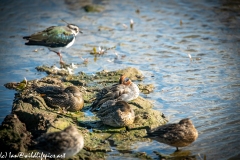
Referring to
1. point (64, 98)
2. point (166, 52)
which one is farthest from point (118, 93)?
point (166, 52)

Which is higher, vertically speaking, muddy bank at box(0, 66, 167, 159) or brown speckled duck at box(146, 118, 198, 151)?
brown speckled duck at box(146, 118, 198, 151)

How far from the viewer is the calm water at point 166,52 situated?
9.27 meters

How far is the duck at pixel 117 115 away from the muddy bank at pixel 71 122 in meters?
0.12

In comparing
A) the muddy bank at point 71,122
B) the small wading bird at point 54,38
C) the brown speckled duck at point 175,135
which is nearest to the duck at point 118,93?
the muddy bank at point 71,122

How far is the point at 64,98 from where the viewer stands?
9.36m

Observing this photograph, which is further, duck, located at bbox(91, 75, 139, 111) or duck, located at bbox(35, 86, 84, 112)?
duck, located at bbox(91, 75, 139, 111)

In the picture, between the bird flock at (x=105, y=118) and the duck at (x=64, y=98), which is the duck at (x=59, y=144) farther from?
the duck at (x=64, y=98)

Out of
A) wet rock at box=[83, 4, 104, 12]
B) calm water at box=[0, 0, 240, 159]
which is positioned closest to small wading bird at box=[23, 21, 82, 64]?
calm water at box=[0, 0, 240, 159]

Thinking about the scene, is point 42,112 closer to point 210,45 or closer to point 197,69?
point 197,69

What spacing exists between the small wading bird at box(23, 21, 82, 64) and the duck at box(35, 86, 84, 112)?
3707 mm

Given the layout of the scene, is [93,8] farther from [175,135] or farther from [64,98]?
[175,135]

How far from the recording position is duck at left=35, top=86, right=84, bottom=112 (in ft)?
30.5

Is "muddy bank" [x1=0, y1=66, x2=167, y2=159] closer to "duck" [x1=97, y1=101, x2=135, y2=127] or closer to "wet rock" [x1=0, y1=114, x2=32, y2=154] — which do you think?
"wet rock" [x1=0, y1=114, x2=32, y2=154]

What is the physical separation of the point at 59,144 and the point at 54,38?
7.25m
